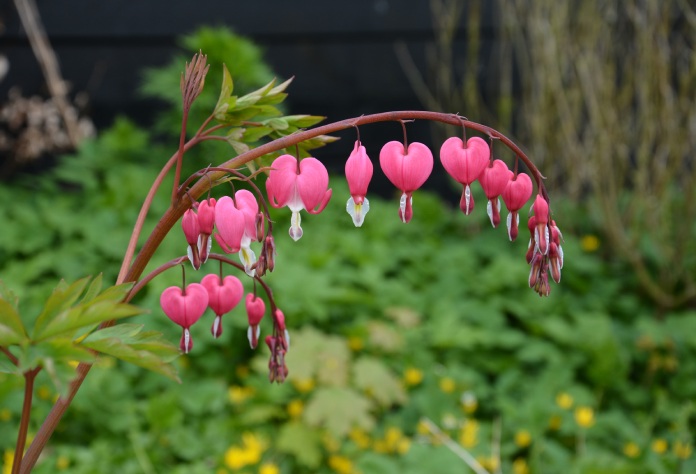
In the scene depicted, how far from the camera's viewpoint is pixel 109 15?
4.39 metres

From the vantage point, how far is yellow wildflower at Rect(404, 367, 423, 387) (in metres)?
2.58

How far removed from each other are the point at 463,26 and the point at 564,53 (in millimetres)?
1035

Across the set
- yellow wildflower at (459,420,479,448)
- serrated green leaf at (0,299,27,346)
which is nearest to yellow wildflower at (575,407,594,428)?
yellow wildflower at (459,420,479,448)

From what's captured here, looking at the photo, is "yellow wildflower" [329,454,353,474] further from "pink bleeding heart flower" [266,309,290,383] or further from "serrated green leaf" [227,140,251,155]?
"serrated green leaf" [227,140,251,155]

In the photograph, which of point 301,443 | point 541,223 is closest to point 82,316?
point 541,223

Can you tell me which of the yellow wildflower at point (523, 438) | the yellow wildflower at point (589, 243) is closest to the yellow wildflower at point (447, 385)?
the yellow wildflower at point (523, 438)

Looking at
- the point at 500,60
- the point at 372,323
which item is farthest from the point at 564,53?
the point at 372,323

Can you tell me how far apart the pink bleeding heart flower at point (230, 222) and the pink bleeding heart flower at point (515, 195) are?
0.27m

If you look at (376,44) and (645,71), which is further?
(376,44)

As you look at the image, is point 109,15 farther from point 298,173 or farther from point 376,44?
point 298,173

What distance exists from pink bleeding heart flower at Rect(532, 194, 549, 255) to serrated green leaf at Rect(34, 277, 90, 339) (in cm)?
45

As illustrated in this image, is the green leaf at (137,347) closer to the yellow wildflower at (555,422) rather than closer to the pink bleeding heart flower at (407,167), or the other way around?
the pink bleeding heart flower at (407,167)

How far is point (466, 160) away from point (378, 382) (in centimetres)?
172

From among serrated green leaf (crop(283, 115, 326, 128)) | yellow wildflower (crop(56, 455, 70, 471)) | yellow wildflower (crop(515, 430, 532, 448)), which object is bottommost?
yellow wildflower (crop(515, 430, 532, 448))
